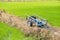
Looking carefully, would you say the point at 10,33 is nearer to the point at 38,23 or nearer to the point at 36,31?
the point at 38,23

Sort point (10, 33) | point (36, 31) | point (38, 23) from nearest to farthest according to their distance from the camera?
point (36, 31) < point (10, 33) < point (38, 23)

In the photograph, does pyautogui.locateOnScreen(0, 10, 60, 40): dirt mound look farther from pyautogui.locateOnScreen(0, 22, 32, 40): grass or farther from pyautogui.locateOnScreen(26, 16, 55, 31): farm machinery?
pyautogui.locateOnScreen(26, 16, 55, 31): farm machinery

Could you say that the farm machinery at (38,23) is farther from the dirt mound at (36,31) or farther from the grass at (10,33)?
the grass at (10,33)

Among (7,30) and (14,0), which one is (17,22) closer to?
(7,30)

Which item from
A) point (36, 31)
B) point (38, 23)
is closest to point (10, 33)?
point (38, 23)

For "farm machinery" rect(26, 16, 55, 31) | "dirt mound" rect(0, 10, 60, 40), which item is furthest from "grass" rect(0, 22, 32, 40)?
"farm machinery" rect(26, 16, 55, 31)

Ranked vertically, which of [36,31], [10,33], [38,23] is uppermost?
[36,31]

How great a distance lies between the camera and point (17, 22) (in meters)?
13.9

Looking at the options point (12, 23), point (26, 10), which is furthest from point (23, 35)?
point (26, 10)

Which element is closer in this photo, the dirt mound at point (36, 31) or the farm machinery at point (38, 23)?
the dirt mound at point (36, 31)

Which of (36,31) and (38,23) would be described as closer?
(36,31)

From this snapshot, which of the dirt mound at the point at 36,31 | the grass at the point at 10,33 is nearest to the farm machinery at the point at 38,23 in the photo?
the dirt mound at the point at 36,31

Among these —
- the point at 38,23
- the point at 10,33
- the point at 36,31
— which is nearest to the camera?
the point at 36,31

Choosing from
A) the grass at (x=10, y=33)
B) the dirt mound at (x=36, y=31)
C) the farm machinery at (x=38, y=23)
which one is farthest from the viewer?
the farm machinery at (x=38, y=23)
